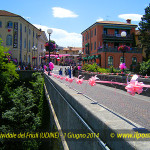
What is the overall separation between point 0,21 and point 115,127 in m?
47.3

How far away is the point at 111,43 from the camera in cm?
4756

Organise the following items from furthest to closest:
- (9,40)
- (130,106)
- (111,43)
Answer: (111,43)
(9,40)
(130,106)

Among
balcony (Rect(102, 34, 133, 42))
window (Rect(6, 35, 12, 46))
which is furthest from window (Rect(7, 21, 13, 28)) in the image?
balcony (Rect(102, 34, 133, 42))

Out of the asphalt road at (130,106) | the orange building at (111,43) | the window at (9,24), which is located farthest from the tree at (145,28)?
the asphalt road at (130,106)

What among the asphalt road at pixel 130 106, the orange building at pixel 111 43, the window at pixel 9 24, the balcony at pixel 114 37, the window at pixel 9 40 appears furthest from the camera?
the balcony at pixel 114 37

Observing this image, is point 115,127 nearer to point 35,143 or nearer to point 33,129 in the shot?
point 35,143

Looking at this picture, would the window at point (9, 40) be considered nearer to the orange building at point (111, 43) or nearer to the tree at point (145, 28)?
the orange building at point (111, 43)

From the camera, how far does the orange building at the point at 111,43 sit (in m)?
42.4

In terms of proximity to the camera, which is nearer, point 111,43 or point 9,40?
point 9,40

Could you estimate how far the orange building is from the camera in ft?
139

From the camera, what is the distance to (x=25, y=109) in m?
19.5

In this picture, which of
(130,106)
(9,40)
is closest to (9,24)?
(9,40)

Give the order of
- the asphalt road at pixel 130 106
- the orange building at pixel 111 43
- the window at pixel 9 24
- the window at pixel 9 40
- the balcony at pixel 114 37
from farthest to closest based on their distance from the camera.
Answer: the balcony at pixel 114 37 → the window at pixel 9 40 → the window at pixel 9 24 → the orange building at pixel 111 43 → the asphalt road at pixel 130 106

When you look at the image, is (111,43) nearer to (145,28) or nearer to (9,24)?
(145,28)
